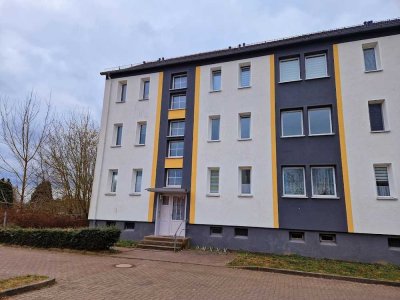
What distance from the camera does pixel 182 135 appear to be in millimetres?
18031

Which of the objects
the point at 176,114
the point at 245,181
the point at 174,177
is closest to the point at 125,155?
the point at 174,177

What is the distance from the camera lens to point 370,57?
1519 centimetres

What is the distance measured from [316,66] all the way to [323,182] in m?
6.16

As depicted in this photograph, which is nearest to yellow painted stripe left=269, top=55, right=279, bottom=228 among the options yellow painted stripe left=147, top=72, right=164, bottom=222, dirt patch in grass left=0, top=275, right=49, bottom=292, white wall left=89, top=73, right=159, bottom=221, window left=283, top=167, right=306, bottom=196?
window left=283, top=167, right=306, bottom=196

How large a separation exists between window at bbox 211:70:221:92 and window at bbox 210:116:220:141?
5.72ft

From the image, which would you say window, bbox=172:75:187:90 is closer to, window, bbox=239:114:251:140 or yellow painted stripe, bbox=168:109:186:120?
yellow painted stripe, bbox=168:109:186:120

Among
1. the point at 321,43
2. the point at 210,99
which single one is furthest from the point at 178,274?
the point at 321,43

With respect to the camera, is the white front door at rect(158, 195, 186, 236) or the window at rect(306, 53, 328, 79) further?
the white front door at rect(158, 195, 186, 236)

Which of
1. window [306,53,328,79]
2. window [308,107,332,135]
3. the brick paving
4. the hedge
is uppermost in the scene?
window [306,53,328,79]

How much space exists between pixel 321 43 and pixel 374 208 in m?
8.68

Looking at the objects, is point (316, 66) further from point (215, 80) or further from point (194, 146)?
point (194, 146)

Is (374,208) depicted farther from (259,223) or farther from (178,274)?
(178,274)

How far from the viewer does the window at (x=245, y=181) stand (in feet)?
52.1

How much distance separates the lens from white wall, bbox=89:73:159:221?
1798 cm
